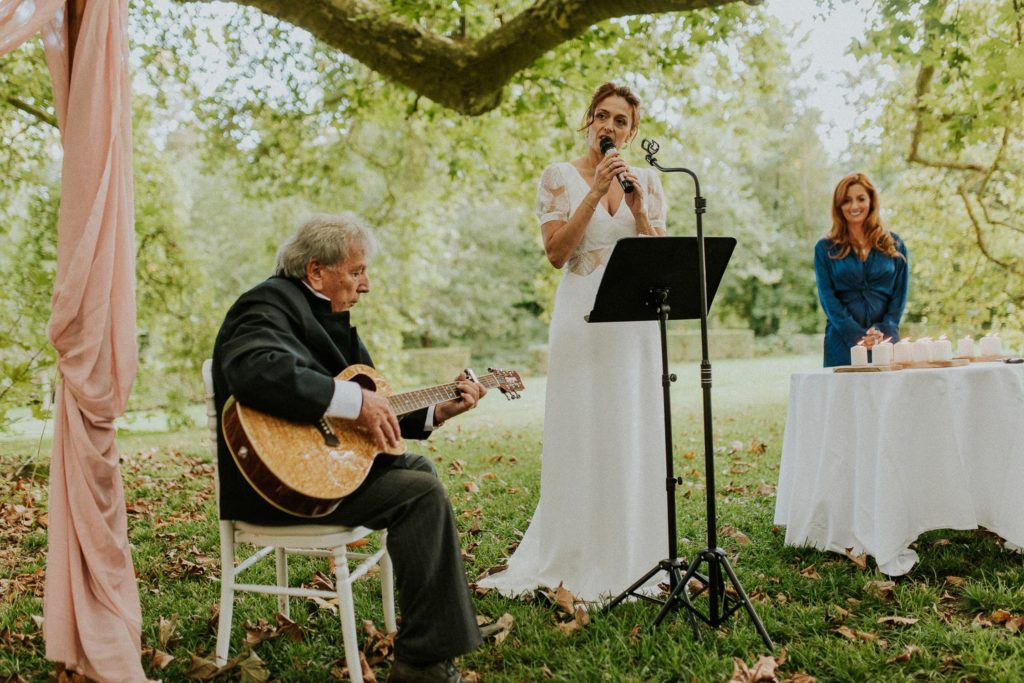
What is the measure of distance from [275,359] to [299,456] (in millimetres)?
373

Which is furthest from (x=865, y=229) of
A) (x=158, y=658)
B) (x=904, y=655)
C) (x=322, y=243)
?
(x=158, y=658)

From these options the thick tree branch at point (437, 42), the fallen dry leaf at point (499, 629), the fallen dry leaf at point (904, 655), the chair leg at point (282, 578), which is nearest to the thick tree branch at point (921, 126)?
the thick tree branch at point (437, 42)

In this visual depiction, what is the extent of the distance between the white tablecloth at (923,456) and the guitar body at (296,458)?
2.88 meters

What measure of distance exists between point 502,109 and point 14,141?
555cm

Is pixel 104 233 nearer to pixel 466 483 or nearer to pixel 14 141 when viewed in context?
pixel 466 483

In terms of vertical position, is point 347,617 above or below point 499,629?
above

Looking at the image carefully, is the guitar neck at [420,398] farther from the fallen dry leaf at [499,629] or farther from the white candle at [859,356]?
the white candle at [859,356]

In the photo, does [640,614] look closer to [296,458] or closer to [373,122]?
[296,458]

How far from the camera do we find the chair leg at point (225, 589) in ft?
10.5

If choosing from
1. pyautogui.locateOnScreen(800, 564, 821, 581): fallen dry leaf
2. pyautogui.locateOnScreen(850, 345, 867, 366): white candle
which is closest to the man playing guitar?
pyautogui.locateOnScreen(800, 564, 821, 581): fallen dry leaf

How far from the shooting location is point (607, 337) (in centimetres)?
413

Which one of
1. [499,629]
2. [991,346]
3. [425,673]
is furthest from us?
[991,346]

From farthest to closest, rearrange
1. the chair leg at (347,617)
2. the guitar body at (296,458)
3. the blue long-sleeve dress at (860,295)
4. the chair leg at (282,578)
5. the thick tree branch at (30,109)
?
1. the thick tree branch at (30,109)
2. the blue long-sleeve dress at (860,295)
3. the chair leg at (282,578)
4. the chair leg at (347,617)
5. the guitar body at (296,458)

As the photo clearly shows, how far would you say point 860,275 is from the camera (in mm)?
5531
